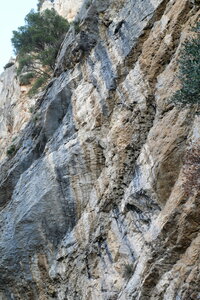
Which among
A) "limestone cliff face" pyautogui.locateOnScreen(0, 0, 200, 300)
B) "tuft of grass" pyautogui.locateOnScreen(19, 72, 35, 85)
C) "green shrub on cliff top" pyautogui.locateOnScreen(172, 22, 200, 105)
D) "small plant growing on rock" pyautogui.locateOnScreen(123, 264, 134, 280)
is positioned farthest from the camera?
"tuft of grass" pyautogui.locateOnScreen(19, 72, 35, 85)

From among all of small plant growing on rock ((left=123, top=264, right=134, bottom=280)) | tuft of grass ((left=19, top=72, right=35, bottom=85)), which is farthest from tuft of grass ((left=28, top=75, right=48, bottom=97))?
small plant growing on rock ((left=123, top=264, right=134, bottom=280))

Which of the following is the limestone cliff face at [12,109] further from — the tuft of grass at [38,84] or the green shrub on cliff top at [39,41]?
the green shrub on cliff top at [39,41]

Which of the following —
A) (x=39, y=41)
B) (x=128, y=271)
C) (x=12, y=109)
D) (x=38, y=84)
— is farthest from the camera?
(x=12, y=109)

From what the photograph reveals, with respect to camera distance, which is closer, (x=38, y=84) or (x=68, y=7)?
(x=38, y=84)

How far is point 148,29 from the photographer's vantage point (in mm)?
17109

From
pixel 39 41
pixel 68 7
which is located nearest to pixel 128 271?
pixel 39 41

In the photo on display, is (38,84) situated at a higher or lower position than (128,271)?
higher

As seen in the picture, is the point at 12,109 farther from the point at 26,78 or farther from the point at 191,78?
the point at 191,78

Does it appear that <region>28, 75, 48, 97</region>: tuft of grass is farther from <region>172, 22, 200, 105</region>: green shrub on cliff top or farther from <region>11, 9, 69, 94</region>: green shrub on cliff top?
<region>172, 22, 200, 105</region>: green shrub on cliff top

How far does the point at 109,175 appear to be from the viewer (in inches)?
632

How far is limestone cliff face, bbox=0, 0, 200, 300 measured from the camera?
37.8 feet

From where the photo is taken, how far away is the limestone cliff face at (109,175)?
453 inches

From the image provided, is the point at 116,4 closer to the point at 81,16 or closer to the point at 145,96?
the point at 81,16

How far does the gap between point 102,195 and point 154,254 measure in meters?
5.14
